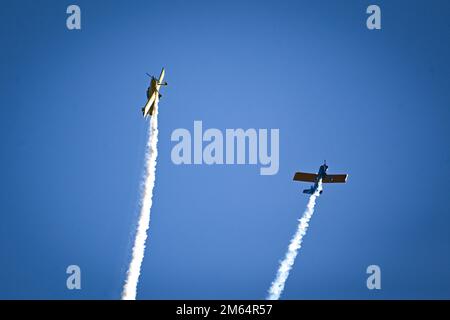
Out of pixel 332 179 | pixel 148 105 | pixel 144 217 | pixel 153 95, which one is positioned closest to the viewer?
pixel 148 105

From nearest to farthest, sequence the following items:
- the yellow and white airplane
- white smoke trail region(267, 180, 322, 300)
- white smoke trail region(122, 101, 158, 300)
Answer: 1. white smoke trail region(122, 101, 158, 300)
2. the yellow and white airplane
3. white smoke trail region(267, 180, 322, 300)

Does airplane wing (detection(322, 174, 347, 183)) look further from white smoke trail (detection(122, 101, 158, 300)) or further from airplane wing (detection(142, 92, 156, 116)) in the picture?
airplane wing (detection(142, 92, 156, 116))

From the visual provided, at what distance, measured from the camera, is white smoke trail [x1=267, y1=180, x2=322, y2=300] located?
6625cm

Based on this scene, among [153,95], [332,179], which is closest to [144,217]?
[153,95]

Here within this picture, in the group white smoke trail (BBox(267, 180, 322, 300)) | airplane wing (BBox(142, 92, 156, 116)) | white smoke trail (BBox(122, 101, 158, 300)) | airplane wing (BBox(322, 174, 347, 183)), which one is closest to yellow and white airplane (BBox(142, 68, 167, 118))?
airplane wing (BBox(142, 92, 156, 116))

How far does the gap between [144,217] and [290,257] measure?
1168cm

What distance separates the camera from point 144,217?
67.4 metres

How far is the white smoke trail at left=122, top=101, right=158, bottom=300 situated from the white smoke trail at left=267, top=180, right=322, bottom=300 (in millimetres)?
8960

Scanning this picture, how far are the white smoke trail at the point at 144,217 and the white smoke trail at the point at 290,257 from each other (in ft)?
29.4

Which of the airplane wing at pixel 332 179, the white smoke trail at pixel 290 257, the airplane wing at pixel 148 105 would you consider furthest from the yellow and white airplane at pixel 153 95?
the airplane wing at pixel 332 179

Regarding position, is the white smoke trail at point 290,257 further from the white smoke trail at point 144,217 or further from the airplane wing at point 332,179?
the white smoke trail at point 144,217

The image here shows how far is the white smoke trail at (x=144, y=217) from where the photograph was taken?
61.1 metres

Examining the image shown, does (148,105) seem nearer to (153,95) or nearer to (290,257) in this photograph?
(153,95)
